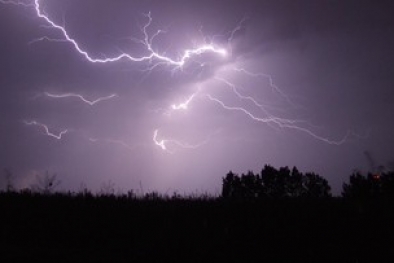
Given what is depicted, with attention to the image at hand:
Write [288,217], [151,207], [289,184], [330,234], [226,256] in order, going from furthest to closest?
[289,184] < [151,207] < [288,217] < [330,234] < [226,256]

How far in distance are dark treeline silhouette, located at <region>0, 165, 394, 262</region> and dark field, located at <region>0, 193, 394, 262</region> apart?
15 mm

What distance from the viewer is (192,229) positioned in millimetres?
7301

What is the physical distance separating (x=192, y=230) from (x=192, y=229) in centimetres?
3

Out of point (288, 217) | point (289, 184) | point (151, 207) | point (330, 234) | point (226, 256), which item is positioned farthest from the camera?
point (289, 184)

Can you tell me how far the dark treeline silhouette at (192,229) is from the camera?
256 inches

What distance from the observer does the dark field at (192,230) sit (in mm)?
6488

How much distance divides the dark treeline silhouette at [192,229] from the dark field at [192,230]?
0.02 metres

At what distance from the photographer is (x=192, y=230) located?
7.27 meters

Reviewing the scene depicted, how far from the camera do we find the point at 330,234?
7008mm

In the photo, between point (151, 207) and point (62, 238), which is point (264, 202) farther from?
point (62, 238)

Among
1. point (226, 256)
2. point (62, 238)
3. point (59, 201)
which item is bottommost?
point (226, 256)

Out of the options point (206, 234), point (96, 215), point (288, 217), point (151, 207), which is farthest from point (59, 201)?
point (288, 217)

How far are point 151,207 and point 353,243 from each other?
358 centimetres

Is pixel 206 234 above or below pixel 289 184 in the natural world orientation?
below
